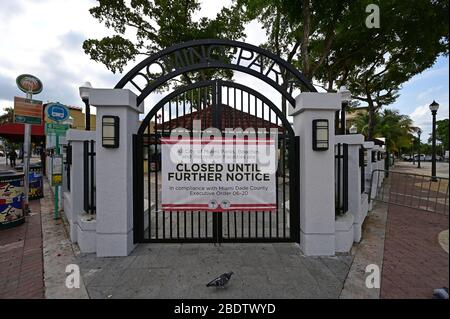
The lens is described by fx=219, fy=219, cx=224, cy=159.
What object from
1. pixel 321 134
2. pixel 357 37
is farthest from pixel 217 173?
pixel 357 37

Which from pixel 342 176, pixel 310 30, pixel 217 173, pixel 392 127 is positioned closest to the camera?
Result: pixel 217 173

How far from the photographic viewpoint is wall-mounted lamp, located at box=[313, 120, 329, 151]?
373 cm

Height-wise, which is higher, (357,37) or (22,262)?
(357,37)

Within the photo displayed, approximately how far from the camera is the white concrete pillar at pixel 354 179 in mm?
4340

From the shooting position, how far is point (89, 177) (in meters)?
4.39

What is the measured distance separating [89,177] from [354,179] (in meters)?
5.32

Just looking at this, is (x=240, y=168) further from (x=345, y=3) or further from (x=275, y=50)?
(x=275, y=50)

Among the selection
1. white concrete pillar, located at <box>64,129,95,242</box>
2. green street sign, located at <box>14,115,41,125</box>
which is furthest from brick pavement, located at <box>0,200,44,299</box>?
green street sign, located at <box>14,115,41,125</box>

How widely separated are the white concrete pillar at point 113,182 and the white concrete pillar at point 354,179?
4.07 m

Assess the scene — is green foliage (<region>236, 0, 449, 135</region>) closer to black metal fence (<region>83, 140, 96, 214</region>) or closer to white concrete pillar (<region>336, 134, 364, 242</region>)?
white concrete pillar (<region>336, 134, 364, 242</region>)

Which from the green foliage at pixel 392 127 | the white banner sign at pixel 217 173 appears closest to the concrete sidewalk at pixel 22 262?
the white banner sign at pixel 217 173

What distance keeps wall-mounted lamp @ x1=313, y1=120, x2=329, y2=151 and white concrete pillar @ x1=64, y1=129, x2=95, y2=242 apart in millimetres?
4217

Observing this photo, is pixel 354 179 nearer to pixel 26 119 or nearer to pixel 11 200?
pixel 11 200

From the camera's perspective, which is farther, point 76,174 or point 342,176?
point 342,176
